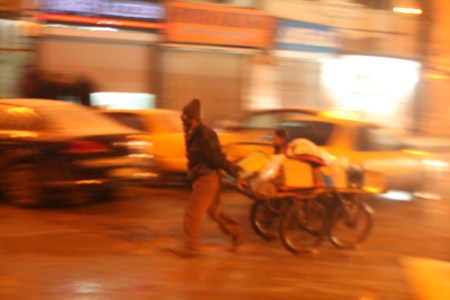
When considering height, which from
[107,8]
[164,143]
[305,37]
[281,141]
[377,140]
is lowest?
[164,143]

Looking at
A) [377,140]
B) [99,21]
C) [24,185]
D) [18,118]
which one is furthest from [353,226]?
[99,21]

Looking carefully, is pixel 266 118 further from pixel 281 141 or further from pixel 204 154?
pixel 204 154

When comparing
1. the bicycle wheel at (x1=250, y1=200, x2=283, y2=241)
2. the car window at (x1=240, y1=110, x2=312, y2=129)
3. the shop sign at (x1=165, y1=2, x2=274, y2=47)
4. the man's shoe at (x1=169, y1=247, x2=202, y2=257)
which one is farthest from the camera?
the shop sign at (x1=165, y1=2, x2=274, y2=47)

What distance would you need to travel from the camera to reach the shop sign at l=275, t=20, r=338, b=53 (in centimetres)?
2055

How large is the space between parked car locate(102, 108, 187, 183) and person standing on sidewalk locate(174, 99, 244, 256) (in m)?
3.73

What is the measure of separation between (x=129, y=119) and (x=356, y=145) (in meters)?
3.80


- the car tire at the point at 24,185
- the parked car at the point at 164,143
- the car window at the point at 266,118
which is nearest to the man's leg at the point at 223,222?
the car tire at the point at 24,185

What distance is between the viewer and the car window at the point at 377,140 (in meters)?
10.7

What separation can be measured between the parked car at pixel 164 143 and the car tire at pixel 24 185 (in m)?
2.21

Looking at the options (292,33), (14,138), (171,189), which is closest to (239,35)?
(292,33)

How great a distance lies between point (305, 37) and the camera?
21031 mm

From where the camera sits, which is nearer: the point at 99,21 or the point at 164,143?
the point at 164,143

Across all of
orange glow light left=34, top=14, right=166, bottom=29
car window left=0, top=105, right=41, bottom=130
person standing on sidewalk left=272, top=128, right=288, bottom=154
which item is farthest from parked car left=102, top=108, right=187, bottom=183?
orange glow light left=34, top=14, right=166, bottom=29

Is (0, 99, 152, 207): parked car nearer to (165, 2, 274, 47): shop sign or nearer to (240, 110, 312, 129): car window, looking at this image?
(240, 110, 312, 129): car window
